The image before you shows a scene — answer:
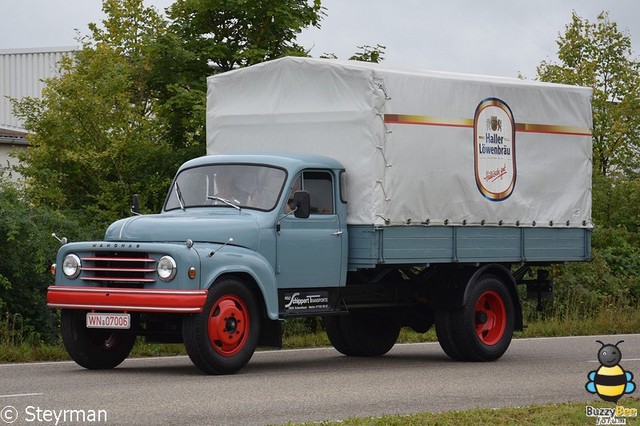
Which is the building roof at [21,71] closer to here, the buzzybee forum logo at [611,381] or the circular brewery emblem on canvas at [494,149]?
the circular brewery emblem on canvas at [494,149]

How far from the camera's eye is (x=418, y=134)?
1656cm

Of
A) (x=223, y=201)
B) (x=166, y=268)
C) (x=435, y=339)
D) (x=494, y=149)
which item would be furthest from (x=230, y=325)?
(x=435, y=339)

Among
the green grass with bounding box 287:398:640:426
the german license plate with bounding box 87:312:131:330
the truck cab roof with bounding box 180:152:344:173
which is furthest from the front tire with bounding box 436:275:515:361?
the green grass with bounding box 287:398:640:426

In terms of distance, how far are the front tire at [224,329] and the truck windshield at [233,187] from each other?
1317 millimetres

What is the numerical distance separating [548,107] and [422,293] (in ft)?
11.1

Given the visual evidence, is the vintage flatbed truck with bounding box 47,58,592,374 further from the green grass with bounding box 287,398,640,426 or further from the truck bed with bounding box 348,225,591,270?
the green grass with bounding box 287,398,640,426

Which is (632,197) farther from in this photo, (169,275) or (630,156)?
(169,275)

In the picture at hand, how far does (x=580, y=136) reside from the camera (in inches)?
755

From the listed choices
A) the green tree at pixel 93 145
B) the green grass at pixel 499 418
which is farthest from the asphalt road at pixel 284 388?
the green tree at pixel 93 145

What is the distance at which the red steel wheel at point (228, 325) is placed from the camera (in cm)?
1404

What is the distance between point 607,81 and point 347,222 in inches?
1150

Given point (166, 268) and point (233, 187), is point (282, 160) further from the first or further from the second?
point (166, 268)

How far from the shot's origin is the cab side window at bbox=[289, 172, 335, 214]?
1569 centimetres

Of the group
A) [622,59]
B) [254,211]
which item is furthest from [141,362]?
[622,59]
